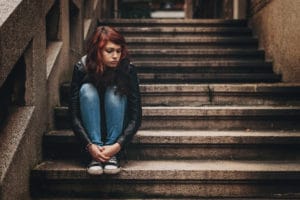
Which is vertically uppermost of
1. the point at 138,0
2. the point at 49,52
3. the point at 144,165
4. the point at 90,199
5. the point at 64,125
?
the point at 138,0

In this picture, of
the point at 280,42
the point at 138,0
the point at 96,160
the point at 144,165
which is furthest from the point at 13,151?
the point at 138,0

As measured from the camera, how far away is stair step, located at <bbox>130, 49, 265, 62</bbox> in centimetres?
509

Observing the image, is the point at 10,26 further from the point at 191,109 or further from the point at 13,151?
the point at 191,109

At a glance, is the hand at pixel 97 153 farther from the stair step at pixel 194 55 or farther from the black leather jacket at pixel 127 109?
the stair step at pixel 194 55

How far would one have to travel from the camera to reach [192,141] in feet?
9.85

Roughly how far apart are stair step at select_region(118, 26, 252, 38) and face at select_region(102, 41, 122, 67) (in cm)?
297

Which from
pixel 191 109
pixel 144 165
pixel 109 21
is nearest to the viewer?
A: pixel 144 165

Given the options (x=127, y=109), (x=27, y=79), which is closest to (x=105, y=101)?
(x=127, y=109)

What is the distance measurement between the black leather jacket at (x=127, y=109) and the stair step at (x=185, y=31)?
117 inches

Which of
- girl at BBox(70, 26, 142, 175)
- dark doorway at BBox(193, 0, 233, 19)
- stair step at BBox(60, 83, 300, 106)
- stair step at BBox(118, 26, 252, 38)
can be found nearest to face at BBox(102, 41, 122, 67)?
girl at BBox(70, 26, 142, 175)

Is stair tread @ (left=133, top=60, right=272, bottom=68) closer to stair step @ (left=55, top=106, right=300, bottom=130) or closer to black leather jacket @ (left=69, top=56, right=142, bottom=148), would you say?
stair step @ (left=55, top=106, right=300, bottom=130)

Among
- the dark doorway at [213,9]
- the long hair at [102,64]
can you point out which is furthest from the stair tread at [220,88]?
the dark doorway at [213,9]

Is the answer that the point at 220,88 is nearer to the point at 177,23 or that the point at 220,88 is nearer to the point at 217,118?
the point at 217,118

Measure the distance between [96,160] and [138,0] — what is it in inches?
638
